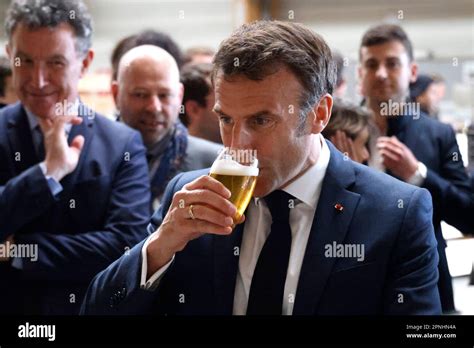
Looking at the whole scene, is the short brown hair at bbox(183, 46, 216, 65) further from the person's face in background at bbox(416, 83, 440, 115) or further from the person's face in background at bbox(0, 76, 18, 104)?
the person's face in background at bbox(416, 83, 440, 115)

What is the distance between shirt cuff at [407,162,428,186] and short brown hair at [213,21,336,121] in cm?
44

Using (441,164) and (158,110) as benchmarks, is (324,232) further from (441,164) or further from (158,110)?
(158,110)

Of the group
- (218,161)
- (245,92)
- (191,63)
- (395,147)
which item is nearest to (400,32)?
(395,147)

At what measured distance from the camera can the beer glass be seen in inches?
51.7

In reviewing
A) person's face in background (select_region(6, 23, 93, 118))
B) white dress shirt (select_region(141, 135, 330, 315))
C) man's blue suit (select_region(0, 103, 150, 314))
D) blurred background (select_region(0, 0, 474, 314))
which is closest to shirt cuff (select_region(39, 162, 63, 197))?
man's blue suit (select_region(0, 103, 150, 314))

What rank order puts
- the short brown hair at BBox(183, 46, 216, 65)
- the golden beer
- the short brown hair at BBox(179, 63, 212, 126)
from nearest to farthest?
the golden beer < the short brown hair at BBox(179, 63, 212, 126) < the short brown hair at BBox(183, 46, 216, 65)

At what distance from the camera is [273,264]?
4.81ft

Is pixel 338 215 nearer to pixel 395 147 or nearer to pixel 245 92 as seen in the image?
pixel 245 92

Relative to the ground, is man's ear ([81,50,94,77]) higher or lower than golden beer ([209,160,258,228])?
higher

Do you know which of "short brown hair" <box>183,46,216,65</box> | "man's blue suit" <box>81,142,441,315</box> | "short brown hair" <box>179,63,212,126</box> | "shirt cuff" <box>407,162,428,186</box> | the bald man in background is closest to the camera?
"man's blue suit" <box>81,142,441,315</box>

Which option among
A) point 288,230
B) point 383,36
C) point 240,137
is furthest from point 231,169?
point 383,36

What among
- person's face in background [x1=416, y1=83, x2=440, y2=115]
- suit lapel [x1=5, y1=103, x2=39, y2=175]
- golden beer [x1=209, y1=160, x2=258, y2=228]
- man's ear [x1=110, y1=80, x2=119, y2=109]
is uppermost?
man's ear [x1=110, y1=80, x2=119, y2=109]

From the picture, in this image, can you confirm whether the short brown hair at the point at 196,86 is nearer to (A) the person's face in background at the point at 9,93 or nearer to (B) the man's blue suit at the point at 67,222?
(B) the man's blue suit at the point at 67,222

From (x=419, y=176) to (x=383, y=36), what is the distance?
411 millimetres
